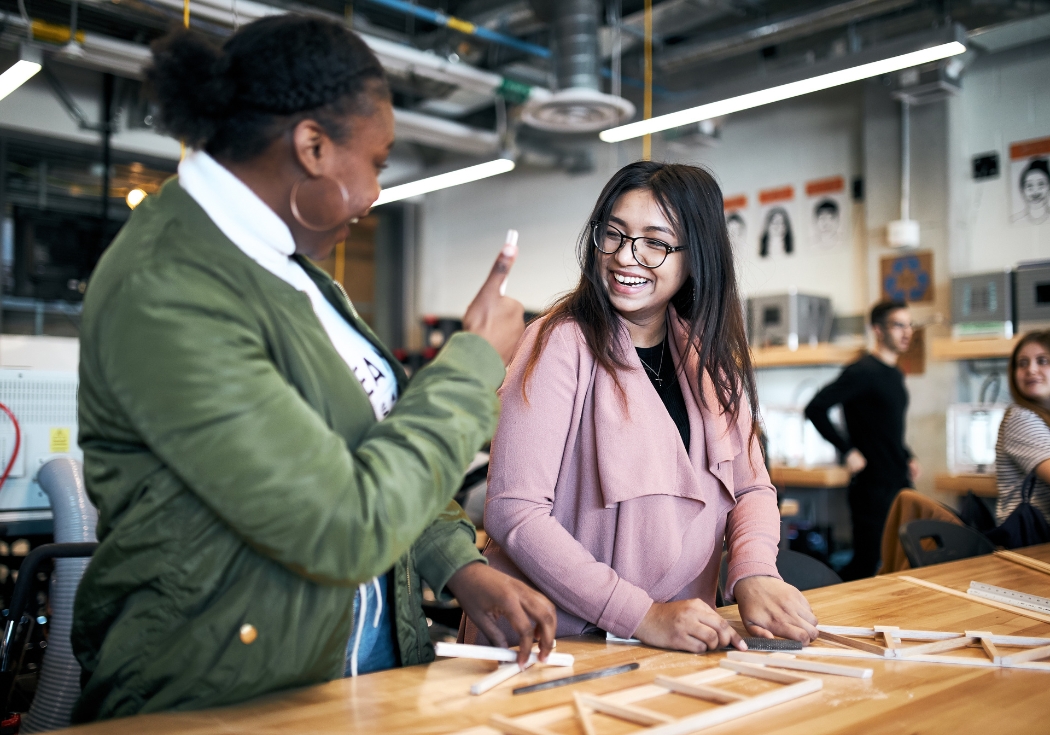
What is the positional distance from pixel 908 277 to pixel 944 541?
3596 mm

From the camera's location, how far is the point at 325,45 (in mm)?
924

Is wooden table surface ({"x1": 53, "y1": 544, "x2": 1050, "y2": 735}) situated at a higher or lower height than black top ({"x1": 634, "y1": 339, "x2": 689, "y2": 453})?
lower

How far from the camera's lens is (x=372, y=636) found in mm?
1174

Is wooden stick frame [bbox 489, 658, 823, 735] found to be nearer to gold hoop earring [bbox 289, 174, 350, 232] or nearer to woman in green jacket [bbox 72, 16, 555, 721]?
woman in green jacket [bbox 72, 16, 555, 721]

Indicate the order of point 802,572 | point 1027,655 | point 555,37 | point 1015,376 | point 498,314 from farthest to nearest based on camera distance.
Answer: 1. point 555,37
2. point 1015,376
3. point 802,572
4. point 1027,655
5. point 498,314

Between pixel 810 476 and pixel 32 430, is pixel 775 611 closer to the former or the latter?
pixel 32 430

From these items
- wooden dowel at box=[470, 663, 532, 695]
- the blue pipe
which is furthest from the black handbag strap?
the blue pipe

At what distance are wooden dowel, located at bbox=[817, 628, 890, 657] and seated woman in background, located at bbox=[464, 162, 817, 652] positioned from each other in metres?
0.04

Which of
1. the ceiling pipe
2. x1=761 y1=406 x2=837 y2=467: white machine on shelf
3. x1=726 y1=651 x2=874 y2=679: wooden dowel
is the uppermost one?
the ceiling pipe

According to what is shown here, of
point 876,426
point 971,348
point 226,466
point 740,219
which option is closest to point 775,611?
point 226,466

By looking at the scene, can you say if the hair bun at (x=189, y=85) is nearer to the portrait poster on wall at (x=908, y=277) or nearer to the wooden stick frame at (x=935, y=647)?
the wooden stick frame at (x=935, y=647)

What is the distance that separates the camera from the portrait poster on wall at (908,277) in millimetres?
5828

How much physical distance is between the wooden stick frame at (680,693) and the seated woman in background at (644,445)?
16 centimetres

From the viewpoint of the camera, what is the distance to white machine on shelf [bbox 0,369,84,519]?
273 centimetres
